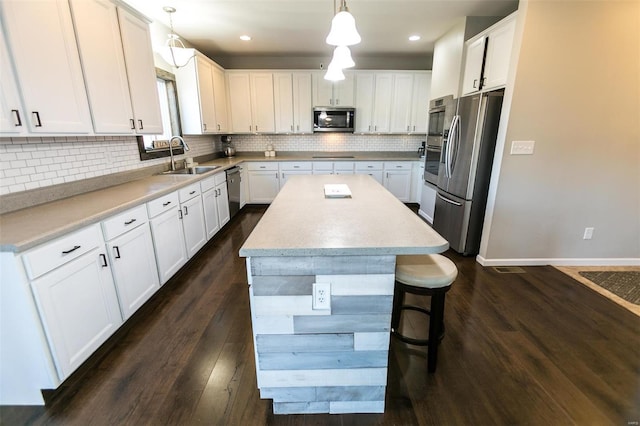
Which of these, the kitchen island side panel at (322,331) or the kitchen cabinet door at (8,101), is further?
the kitchen cabinet door at (8,101)

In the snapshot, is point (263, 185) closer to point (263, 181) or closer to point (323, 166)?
point (263, 181)

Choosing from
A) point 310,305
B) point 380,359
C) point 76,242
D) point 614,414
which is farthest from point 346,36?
point 614,414

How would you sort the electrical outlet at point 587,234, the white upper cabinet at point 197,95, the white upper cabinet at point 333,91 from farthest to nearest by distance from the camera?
1. the white upper cabinet at point 333,91
2. the white upper cabinet at point 197,95
3. the electrical outlet at point 587,234

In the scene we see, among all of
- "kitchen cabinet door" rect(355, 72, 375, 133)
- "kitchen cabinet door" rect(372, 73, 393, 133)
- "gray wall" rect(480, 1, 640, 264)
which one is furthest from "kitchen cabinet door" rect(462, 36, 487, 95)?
"kitchen cabinet door" rect(355, 72, 375, 133)

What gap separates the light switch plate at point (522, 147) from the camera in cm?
263

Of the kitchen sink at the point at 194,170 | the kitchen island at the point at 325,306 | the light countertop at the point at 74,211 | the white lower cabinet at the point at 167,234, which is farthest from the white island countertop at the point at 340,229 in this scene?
the kitchen sink at the point at 194,170

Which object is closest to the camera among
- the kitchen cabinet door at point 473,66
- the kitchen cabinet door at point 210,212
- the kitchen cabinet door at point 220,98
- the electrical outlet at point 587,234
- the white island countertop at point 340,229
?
the white island countertop at point 340,229

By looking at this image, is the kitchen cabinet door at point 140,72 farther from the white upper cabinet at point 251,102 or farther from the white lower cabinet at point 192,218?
the white upper cabinet at point 251,102

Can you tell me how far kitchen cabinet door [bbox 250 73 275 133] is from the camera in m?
4.97

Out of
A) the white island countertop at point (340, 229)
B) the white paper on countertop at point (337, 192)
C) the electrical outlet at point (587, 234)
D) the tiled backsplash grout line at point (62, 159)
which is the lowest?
the electrical outlet at point (587, 234)

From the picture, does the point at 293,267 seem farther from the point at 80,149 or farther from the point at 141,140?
the point at 141,140

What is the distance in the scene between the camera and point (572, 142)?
8.64 ft

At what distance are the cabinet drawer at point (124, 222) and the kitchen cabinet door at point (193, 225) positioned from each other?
0.66 meters

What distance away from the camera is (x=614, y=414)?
55.4 inches
